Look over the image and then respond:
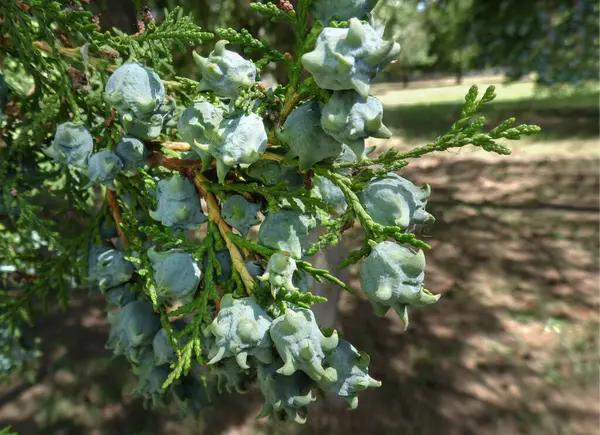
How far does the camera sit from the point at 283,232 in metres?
1.33

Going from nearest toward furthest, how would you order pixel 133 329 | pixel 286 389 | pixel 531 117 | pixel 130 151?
pixel 286 389 < pixel 130 151 < pixel 133 329 < pixel 531 117

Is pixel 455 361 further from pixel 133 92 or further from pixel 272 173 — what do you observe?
pixel 133 92

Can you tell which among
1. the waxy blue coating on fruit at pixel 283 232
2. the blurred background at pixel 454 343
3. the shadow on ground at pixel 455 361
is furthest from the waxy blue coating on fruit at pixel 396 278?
the shadow on ground at pixel 455 361

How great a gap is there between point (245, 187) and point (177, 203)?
0.69 feet

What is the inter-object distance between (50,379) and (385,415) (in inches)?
127

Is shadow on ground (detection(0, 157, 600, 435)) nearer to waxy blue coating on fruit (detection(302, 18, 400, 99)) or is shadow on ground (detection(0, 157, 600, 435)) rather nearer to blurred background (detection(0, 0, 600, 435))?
blurred background (detection(0, 0, 600, 435))

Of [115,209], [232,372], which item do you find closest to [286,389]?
[232,372]

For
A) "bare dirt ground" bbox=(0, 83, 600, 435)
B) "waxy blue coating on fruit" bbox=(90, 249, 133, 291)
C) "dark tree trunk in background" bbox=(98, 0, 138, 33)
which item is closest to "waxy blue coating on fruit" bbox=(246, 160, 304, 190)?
"waxy blue coating on fruit" bbox=(90, 249, 133, 291)

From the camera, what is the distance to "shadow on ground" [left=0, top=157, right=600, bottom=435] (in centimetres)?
399

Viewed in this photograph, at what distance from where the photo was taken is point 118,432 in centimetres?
398

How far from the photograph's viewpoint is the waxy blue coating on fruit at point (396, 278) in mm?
1106

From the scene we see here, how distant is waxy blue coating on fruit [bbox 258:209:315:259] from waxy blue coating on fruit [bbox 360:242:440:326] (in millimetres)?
265

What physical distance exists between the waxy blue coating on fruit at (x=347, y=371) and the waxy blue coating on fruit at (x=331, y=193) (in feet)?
1.63

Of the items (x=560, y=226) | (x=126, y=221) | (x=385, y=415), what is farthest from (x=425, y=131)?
(x=126, y=221)
